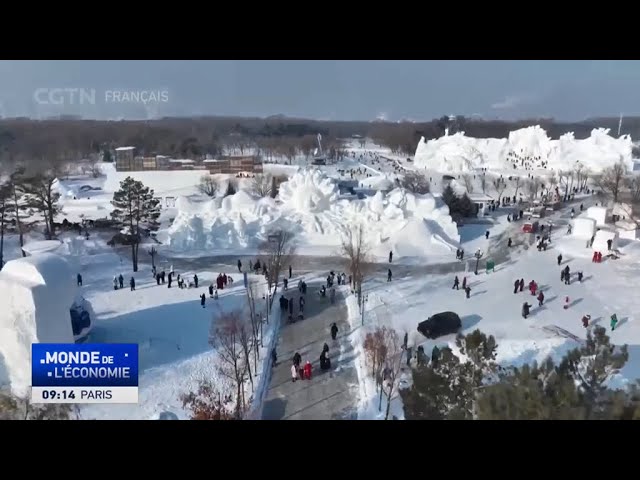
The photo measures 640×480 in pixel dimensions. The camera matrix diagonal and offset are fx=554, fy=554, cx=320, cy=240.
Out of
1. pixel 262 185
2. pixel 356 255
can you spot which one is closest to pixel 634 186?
pixel 356 255

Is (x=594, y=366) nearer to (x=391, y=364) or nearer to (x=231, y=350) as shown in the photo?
(x=391, y=364)

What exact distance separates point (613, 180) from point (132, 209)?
11.0 meters

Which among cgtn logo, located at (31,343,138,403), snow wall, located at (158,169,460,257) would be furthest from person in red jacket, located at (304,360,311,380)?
snow wall, located at (158,169,460,257)

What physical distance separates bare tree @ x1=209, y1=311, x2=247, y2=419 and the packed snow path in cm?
30

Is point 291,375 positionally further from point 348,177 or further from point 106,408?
point 348,177

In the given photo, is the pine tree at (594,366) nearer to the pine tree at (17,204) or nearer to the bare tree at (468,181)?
the pine tree at (17,204)

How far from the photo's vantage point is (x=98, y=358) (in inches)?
186

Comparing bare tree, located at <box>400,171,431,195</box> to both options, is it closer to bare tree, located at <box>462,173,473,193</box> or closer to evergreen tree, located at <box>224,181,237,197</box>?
bare tree, located at <box>462,173,473,193</box>

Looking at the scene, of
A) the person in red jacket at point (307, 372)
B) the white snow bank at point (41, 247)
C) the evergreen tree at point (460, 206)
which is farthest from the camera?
the evergreen tree at point (460, 206)

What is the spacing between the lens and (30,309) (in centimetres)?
522

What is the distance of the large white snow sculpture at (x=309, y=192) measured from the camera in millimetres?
11469

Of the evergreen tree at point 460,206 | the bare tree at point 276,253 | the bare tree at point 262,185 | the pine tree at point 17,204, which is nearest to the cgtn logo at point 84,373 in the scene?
the bare tree at point 276,253

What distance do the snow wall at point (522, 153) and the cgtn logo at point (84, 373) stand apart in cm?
971
